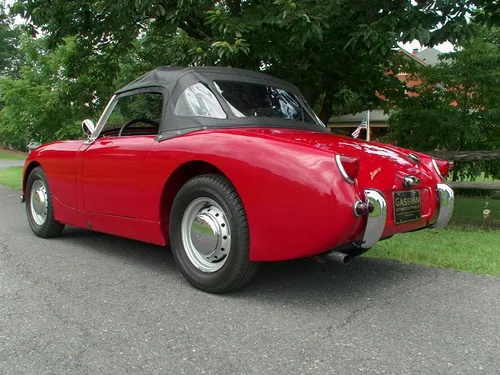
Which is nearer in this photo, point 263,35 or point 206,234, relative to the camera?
point 206,234

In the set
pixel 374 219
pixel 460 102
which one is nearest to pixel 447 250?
pixel 374 219

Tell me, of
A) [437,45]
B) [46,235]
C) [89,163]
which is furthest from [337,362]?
[437,45]

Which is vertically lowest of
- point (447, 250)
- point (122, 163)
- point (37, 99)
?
point (447, 250)

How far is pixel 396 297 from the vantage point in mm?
3230

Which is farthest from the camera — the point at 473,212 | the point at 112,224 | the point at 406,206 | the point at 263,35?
the point at 473,212

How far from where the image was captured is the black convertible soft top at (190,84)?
3580 mm

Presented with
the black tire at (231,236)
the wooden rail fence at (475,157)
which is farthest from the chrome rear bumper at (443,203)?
the wooden rail fence at (475,157)

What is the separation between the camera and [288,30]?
6.08 m

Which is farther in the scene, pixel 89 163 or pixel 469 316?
pixel 89 163

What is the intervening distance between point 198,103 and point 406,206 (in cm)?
178

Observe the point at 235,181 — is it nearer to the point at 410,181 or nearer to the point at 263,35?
the point at 410,181

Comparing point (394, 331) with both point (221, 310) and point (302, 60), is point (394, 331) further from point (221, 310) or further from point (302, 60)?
point (302, 60)

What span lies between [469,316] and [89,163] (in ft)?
11.0

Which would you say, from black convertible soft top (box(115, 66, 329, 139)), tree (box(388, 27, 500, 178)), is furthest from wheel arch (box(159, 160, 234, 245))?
tree (box(388, 27, 500, 178))
